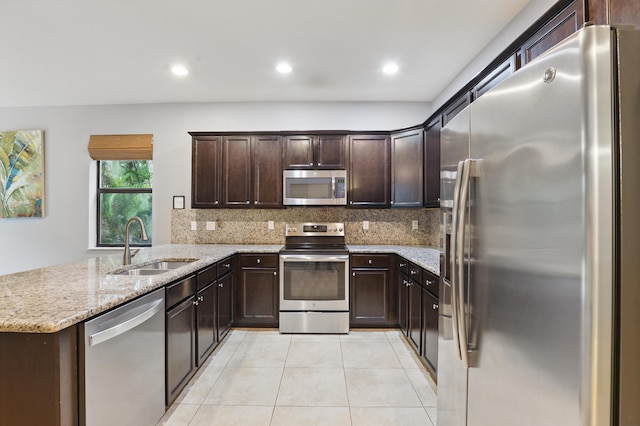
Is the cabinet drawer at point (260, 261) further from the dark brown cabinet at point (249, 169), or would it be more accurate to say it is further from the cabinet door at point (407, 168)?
the cabinet door at point (407, 168)

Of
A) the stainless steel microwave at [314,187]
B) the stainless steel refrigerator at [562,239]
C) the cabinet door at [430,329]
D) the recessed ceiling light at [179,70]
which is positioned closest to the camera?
the stainless steel refrigerator at [562,239]

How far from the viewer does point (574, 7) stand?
1.32m

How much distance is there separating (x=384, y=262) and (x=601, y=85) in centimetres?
279

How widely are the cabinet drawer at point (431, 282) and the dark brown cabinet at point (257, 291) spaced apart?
1.60m

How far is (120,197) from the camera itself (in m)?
4.20

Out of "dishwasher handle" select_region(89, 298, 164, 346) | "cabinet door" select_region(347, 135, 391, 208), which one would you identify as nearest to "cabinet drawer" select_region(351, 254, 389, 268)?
"cabinet door" select_region(347, 135, 391, 208)

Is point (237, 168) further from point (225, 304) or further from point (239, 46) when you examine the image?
point (225, 304)

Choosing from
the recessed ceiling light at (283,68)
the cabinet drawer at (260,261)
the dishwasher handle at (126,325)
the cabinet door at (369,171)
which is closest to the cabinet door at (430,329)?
the cabinet door at (369,171)

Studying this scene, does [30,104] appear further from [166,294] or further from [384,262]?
[384,262]

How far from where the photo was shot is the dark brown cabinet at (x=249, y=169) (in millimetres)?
3643

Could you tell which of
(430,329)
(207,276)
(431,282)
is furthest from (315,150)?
(430,329)

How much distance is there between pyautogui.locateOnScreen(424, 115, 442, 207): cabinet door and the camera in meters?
3.02

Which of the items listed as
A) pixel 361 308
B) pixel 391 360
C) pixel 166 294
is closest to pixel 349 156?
pixel 361 308

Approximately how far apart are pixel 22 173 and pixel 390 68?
4.91 metres
